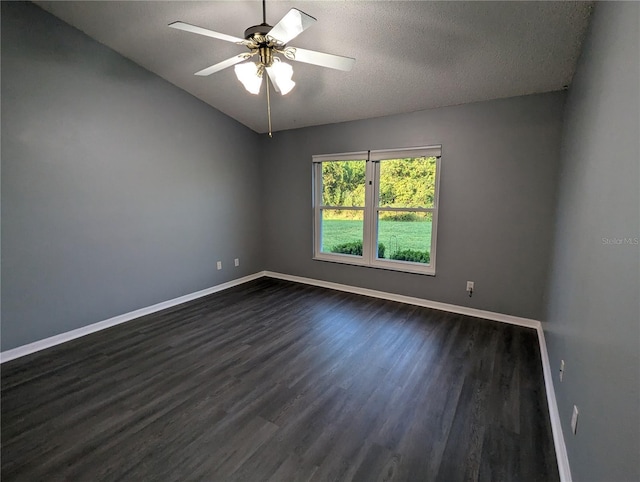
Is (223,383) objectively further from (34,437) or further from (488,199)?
(488,199)

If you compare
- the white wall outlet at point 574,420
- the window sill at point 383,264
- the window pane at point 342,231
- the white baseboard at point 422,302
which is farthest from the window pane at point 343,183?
the white wall outlet at point 574,420

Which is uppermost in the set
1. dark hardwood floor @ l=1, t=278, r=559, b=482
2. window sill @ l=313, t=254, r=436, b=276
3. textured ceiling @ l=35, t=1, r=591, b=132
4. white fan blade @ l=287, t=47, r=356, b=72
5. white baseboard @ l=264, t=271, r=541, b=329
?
textured ceiling @ l=35, t=1, r=591, b=132

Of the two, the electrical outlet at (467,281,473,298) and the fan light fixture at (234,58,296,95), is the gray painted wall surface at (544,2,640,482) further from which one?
the fan light fixture at (234,58,296,95)

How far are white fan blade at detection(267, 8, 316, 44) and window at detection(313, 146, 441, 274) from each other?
229 cm

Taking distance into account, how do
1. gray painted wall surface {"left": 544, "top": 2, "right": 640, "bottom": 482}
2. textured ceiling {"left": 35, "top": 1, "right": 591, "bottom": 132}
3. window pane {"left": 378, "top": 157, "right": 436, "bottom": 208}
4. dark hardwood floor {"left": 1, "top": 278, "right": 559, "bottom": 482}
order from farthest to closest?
window pane {"left": 378, "top": 157, "right": 436, "bottom": 208}
textured ceiling {"left": 35, "top": 1, "right": 591, "bottom": 132}
dark hardwood floor {"left": 1, "top": 278, "right": 559, "bottom": 482}
gray painted wall surface {"left": 544, "top": 2, "right": 640, "bottom": 482}

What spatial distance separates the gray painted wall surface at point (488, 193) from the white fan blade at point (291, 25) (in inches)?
88.4

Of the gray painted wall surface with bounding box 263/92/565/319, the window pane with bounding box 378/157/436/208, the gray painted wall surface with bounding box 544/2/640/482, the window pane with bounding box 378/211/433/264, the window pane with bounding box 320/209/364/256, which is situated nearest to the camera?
the gray painted wall surface with bounding box 544/2/640/482

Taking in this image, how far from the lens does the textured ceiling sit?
6.63ft

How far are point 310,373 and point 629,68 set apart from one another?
238 centimetres

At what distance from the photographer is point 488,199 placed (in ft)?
10.4

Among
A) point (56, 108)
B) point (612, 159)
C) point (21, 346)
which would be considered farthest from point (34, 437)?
point (612, 159)

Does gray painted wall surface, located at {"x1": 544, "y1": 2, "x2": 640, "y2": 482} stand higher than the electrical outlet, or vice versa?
gray painted wall surface, located at {"x1": 544, "y1": 2, "x2": 640, "y2": 482}

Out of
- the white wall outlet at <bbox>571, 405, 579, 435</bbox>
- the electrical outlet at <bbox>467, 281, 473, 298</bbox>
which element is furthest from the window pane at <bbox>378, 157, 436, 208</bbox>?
the white wall outlet at <bbox>571, 405, 579, 435</bbox>

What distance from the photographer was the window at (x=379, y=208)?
360 cm
